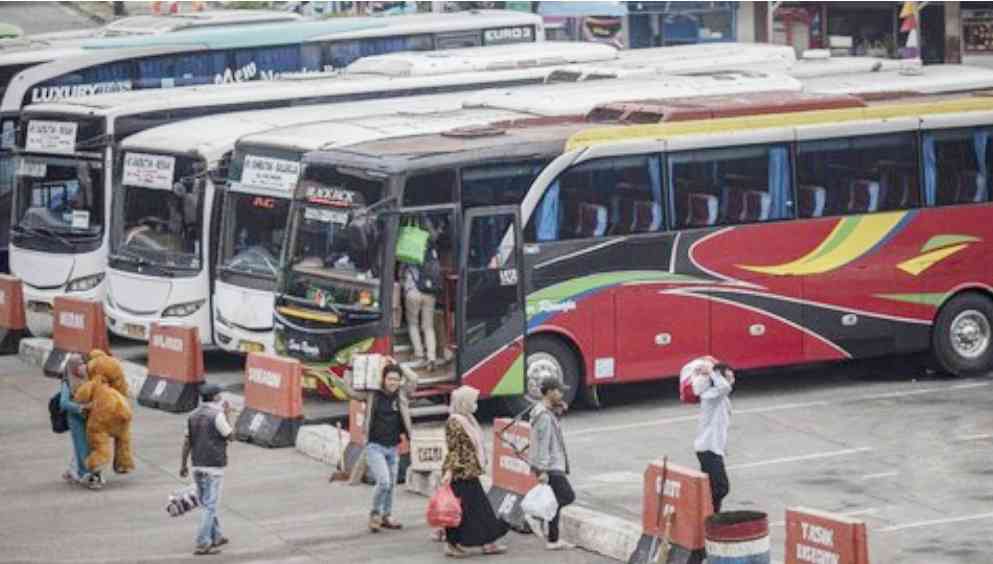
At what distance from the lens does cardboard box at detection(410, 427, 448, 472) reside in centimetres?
2331

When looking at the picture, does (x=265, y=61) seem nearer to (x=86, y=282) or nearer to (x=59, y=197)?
(x=59, y=197)

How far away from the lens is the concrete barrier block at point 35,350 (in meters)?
33.0

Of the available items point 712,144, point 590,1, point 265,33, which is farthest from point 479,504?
point 590,1

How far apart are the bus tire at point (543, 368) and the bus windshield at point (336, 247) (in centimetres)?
184

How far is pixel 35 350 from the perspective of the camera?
109ft

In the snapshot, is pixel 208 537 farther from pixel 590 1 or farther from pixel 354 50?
pixel 590 1

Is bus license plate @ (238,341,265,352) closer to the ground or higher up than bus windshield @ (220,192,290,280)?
closer to the ground

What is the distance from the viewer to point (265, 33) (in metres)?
41.1

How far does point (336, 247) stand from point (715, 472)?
7.13 meters

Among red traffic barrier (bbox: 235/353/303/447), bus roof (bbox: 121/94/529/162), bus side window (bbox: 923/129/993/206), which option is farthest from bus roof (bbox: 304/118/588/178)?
bus side window (bbox: 923/129/993/206)

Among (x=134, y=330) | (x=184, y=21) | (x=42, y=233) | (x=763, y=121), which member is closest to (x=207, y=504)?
(x=763, y=121)

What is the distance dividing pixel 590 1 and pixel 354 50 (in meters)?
9.90

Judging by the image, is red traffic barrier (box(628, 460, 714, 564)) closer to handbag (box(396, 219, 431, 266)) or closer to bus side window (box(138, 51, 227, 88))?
handbag (box(396, 219, 431, 266))

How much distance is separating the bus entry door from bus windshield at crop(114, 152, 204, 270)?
5.41 meters
